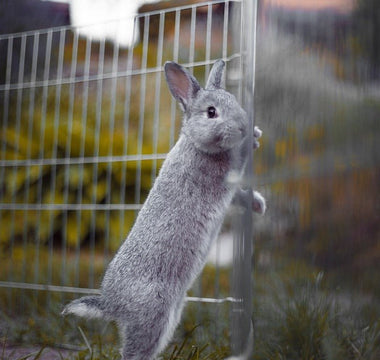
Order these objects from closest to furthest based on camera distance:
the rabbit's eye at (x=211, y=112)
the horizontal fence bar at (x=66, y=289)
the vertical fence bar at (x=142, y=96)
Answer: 1. the rabbit's eye at (x=211, y=112)
2. the horizontal fence bar at (x=66, y=289)
3. the vertical fence bar at (x=142, y=96)

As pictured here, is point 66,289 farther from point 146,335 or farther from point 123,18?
point 123,18

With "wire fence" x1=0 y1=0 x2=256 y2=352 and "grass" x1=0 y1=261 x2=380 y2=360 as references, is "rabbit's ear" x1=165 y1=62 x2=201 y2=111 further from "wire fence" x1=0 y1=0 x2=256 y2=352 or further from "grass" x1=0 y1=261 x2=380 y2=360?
"grass" x1=0 y1=261 x2=380 y2=360

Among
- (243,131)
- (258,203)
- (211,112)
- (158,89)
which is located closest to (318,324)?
(258,203)

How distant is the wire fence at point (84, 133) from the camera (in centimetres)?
107

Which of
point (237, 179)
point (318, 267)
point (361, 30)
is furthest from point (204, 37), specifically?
point (318, 267)

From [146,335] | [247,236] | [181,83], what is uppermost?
[181,83]

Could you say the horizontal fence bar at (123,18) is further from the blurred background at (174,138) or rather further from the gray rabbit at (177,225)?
the gray rabbit at (177,225)

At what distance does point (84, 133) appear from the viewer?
3.80ft

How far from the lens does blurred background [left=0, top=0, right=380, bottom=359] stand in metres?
0.54

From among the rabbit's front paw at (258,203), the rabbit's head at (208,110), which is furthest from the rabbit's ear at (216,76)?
the rabbit's front paw at (258,203)

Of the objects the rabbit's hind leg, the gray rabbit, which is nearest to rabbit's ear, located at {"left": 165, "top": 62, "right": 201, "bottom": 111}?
the gray rabbit

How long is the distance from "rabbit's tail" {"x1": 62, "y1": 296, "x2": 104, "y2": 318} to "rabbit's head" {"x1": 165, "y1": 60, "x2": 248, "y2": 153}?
1.16ft

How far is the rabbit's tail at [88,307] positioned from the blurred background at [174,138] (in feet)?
0.20

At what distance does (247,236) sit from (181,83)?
0.36 m
